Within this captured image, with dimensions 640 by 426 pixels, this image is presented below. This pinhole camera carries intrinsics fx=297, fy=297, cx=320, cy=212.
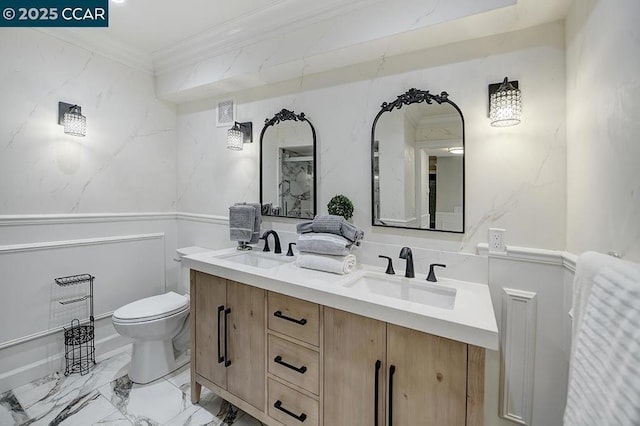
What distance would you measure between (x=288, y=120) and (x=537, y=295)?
6.04ft

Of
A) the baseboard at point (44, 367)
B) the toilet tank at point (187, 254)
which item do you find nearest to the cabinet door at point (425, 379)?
the toilet tank at point (187, 254)

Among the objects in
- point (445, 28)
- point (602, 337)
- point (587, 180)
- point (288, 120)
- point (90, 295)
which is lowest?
point (90, 295)

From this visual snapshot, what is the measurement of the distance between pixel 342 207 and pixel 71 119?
2.12 m

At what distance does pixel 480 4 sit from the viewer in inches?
52.7

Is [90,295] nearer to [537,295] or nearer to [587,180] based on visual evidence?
[537,295]

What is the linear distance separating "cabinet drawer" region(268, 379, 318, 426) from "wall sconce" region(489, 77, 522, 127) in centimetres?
159

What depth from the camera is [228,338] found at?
1.73 m

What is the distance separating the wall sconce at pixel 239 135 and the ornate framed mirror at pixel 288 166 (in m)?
0.15

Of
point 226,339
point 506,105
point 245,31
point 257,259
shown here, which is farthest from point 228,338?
point 245,31

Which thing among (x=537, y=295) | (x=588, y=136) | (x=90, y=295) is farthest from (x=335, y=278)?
(x=90, y=295)

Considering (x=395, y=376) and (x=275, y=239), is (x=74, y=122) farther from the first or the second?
(x=395, y=376)

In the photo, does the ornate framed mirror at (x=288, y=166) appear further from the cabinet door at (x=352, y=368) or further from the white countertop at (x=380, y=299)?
the cabinet door at (x=352, y=368)

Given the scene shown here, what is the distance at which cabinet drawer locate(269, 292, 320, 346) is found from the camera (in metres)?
1.39

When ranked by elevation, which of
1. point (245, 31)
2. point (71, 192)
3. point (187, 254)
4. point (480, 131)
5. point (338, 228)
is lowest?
point (187, 254)
